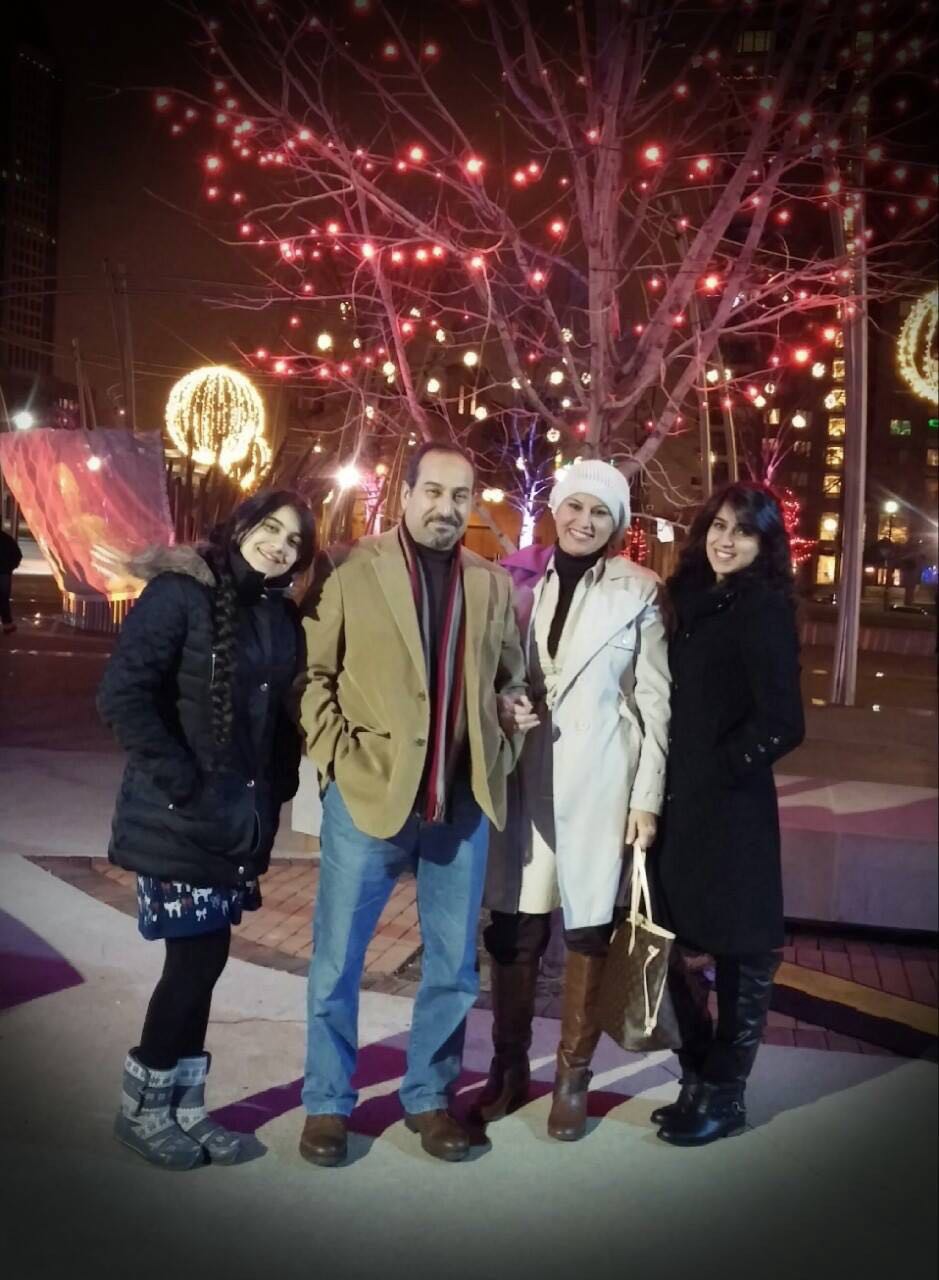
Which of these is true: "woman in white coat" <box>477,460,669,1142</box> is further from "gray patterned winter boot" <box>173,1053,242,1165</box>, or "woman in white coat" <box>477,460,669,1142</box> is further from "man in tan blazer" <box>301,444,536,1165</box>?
"gray patterned winter boot" <box>173,1053,242,1165</box>

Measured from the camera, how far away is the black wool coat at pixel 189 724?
117 inches

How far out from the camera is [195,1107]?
3.24 metres

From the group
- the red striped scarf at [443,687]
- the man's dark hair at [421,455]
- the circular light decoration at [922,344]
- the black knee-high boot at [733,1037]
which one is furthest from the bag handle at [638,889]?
the circular light decoration at [922,344]

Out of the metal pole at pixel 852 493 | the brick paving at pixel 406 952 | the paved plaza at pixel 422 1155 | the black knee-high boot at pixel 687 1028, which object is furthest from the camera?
the metal pole at pixel 852 493

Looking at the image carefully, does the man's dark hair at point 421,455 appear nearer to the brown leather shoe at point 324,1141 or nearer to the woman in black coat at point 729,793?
the woman in black coat at point 729,793

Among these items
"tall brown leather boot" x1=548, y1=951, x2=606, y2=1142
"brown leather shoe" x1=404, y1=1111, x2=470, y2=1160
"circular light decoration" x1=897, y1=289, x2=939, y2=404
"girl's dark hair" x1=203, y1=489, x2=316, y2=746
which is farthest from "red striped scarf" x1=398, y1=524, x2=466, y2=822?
"circular light decoration" x1=897, y1=289, x2=939, y2=404

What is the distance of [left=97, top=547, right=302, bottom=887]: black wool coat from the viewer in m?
2.97

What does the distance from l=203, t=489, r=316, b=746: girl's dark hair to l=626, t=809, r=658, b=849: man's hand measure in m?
1.17

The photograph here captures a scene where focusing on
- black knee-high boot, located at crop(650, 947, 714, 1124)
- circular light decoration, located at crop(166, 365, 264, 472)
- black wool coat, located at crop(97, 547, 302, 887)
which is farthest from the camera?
circular light decoration, located at crop(166, 365, 264, 472)

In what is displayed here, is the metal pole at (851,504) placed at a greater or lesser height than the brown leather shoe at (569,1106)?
greater

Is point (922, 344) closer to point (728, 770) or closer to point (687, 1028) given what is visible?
point (728, 770)

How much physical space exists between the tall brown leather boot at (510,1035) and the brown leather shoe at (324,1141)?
0.48 meters

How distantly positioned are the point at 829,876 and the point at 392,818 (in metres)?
2.95

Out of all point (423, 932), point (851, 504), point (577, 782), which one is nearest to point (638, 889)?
point (577, 782)
